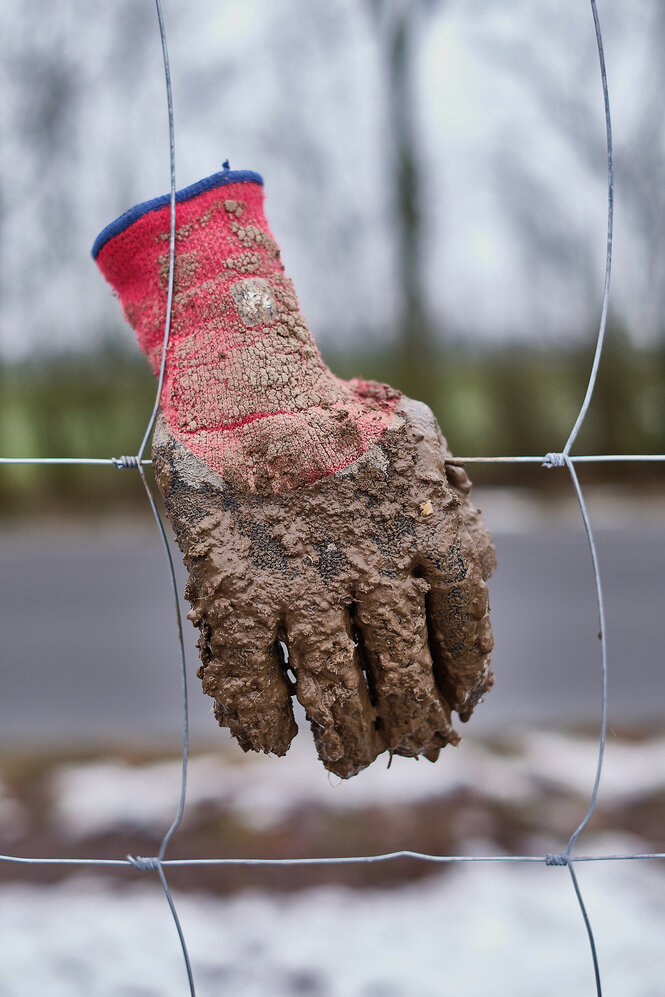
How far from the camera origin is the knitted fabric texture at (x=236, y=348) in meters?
0.50

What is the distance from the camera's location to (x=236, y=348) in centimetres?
52

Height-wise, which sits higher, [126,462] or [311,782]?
[126,462]

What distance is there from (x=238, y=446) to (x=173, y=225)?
0.51ft

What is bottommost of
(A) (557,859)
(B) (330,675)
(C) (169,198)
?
(A) (557,859)

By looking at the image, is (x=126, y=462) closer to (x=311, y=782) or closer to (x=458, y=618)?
(x=458, y=618)

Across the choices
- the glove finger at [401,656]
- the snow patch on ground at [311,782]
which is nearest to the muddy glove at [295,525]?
the glove finger at [401,656]

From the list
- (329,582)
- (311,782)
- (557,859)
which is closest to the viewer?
(329,582)

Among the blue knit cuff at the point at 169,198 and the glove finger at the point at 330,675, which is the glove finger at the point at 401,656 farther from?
the blue knit cuff at the point at 169,198

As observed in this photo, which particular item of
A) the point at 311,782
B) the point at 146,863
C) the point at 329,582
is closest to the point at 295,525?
the point at 329,582

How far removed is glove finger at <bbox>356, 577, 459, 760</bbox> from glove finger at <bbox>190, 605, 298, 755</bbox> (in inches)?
2.4

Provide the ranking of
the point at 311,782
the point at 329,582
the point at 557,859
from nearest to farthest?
the point at 329,582 < the point at 557,859 < the point at 311,782

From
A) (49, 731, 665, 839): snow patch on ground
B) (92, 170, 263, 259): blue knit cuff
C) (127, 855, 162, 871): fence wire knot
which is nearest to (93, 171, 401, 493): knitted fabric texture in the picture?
(92, 170, 263, 259): blue knit cuff

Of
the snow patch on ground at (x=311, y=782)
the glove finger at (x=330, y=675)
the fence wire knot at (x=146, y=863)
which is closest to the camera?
the glove finger at (x=330, y=675)

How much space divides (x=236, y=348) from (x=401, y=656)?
225mm
